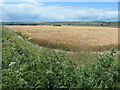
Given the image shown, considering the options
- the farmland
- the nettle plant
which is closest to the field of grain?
the farmland

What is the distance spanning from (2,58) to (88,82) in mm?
3509

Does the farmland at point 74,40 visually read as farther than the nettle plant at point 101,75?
Yes

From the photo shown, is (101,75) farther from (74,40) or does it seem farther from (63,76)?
(74,40)

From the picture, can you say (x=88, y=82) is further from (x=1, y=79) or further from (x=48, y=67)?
(x=1, y=79)

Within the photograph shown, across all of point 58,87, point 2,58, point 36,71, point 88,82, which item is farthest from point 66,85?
point 2,58

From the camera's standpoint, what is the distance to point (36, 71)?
521 centimetres

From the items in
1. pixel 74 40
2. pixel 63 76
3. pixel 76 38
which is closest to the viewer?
pixel 63 76

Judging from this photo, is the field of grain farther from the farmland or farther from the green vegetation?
the green vegetation

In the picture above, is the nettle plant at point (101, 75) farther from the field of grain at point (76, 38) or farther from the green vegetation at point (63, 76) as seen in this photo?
the field of grain at point (76, 38)

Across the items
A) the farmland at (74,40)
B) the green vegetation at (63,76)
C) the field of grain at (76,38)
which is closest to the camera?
the green vegetation at (63,76)

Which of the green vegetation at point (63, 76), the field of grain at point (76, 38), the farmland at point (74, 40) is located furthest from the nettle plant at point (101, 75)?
the field of grain at point (76, 38)

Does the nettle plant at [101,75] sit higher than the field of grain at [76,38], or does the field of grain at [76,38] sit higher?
the field of grain at [76,38]

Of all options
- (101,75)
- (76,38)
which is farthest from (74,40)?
(101,75)

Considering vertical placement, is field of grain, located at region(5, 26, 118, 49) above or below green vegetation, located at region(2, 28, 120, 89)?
above
